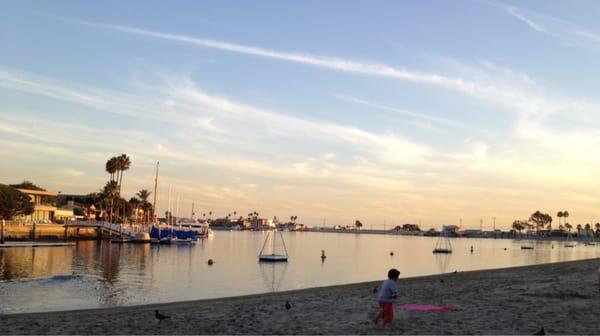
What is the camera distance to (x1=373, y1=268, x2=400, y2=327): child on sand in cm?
1675

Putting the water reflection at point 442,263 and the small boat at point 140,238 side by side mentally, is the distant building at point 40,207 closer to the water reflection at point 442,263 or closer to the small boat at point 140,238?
the small boat at point 140,238

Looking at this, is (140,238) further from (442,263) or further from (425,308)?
(425,308)

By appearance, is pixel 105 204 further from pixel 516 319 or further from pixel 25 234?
pixel 516 319

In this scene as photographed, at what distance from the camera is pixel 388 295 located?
16891mm

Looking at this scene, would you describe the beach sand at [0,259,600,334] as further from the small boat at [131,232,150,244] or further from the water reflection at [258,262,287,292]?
the small boat at [131,232,150,244]

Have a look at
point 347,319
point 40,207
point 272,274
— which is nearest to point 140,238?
point 40,207

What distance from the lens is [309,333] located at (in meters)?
16.7

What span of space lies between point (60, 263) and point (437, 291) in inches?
2003

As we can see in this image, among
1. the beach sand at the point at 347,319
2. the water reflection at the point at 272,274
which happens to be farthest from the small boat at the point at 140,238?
the beach sand at the point at 347,319

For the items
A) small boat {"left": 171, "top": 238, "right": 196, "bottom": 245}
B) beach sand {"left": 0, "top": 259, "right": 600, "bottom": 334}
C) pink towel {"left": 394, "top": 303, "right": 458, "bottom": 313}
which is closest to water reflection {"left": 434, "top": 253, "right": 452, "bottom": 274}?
beach sand {"left": 0, "top": 259, "right": 600, "bottom": 334}

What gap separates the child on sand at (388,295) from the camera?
1675 centimetres

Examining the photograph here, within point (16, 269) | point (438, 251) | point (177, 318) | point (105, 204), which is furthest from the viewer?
point (105, 204)

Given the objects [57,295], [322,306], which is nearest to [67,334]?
[322,306]

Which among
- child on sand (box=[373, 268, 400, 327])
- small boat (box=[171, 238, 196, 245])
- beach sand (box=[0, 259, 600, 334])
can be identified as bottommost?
small boat (box=[171, 238, 196, 245])
